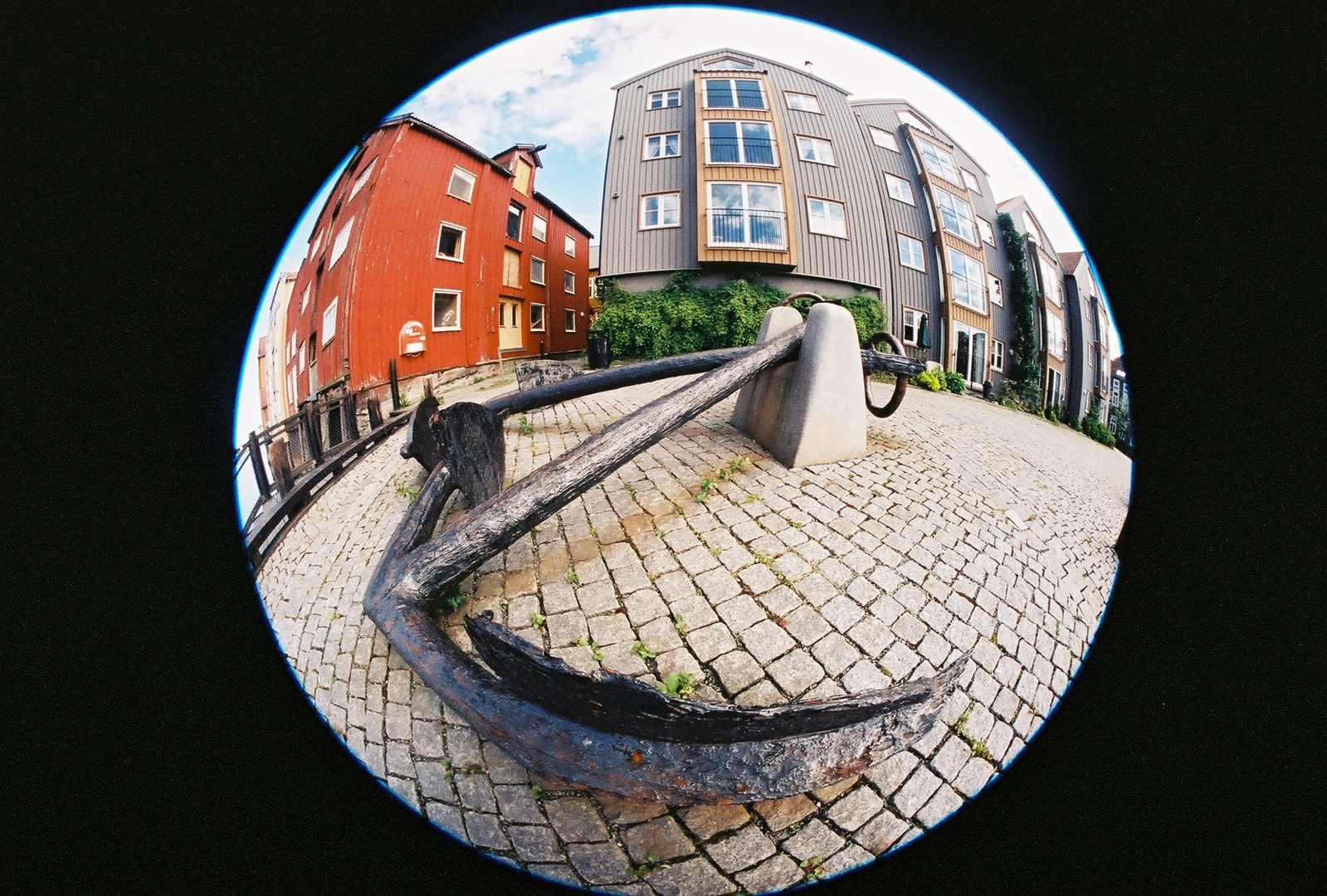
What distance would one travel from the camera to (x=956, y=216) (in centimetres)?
→ 139

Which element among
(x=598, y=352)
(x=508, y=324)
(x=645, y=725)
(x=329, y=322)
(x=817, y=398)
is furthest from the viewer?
(x=817, y=398)

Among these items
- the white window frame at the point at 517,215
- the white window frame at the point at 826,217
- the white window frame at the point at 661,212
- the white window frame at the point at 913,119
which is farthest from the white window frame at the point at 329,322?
the white window frame at the point at 913,119

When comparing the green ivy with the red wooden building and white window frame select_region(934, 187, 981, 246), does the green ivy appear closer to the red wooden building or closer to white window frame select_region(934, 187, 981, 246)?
the red wooden building

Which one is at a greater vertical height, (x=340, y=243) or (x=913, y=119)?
(x=913, y=119)

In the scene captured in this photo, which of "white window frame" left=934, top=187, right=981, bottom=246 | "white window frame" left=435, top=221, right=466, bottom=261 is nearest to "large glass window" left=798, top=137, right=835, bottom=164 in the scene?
"white window frame" left=934, top=187, right=981, bottom=246

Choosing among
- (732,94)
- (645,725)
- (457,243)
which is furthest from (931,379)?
(457,243)

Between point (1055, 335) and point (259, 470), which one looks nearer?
point (259, 470)

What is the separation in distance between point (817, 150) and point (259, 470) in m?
1.94

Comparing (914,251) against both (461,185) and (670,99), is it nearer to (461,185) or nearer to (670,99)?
(670,99)

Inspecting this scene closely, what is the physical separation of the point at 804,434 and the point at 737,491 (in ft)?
1.21

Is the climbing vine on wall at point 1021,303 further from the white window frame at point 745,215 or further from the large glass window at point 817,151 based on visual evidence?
the white window frame at point 745,215

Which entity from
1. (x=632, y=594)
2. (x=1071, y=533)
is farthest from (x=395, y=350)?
(x=1071, y=533)

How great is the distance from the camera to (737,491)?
4.36ft

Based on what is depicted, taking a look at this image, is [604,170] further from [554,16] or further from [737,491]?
[737,491]
